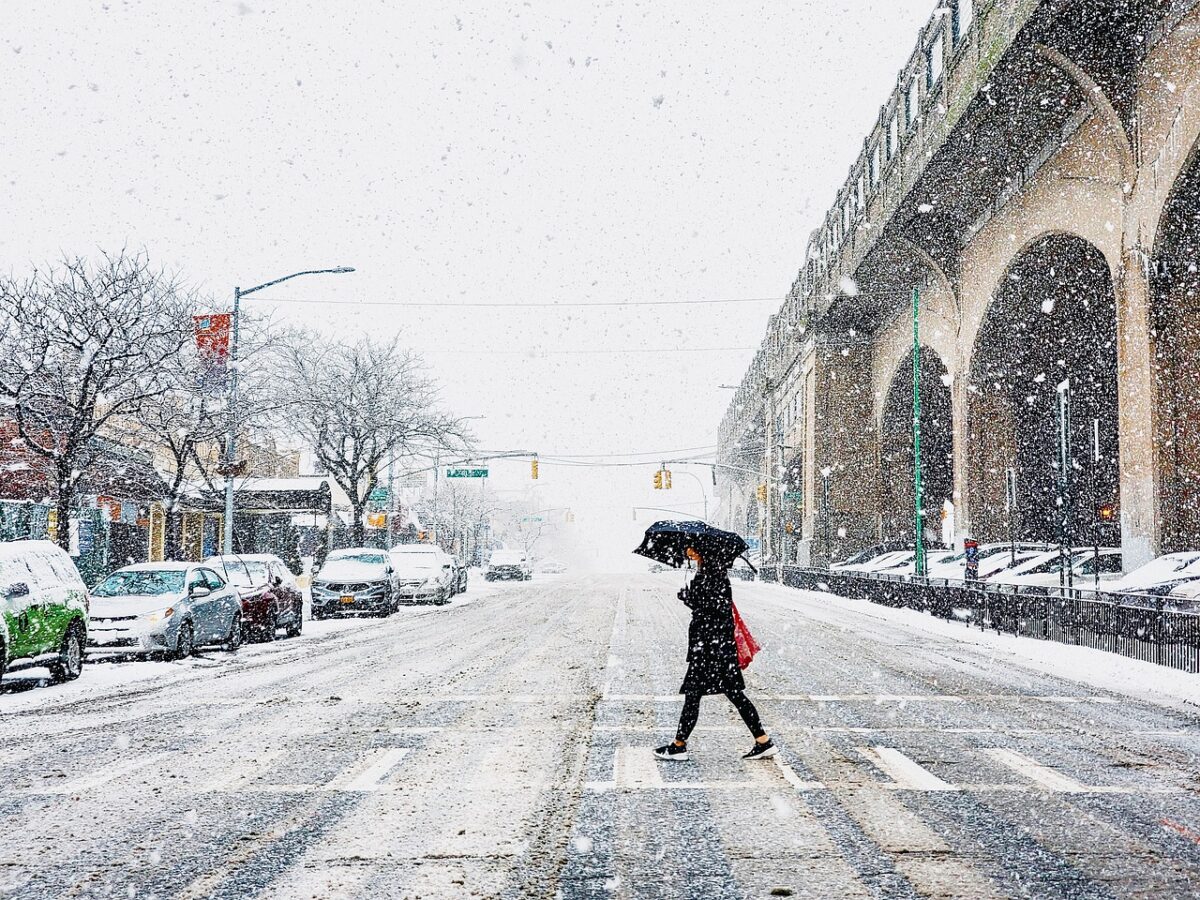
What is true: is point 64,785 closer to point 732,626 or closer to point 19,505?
point 732,626

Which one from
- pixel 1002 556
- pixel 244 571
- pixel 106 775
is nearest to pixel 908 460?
pixel 1002 556

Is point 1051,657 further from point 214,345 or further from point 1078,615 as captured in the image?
point 214,345

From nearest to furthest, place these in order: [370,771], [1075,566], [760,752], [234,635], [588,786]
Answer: [588,786] < [370,771] < [760,752] < [234,635] < [1075,566]

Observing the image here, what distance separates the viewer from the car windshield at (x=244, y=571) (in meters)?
21.9

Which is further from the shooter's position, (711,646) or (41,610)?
(41,610)

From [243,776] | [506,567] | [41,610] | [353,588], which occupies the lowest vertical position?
[506,567]

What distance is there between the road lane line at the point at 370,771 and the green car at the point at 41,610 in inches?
246

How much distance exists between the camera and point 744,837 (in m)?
6.05

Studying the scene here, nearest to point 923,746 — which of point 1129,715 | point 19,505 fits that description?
point 1129,715

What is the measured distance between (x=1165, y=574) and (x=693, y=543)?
16155mm

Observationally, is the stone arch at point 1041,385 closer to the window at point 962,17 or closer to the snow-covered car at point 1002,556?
the snow-covered car at point 1002,556

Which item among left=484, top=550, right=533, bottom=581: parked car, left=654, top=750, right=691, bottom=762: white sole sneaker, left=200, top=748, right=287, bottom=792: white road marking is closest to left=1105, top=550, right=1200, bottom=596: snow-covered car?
left=654, top=750, right=691, bottom=762: white sole sneaker

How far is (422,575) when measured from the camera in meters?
35.3

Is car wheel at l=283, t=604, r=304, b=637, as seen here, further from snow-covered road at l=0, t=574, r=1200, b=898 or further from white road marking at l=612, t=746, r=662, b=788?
white road marking at l=612, t=746, r=662, b=788
